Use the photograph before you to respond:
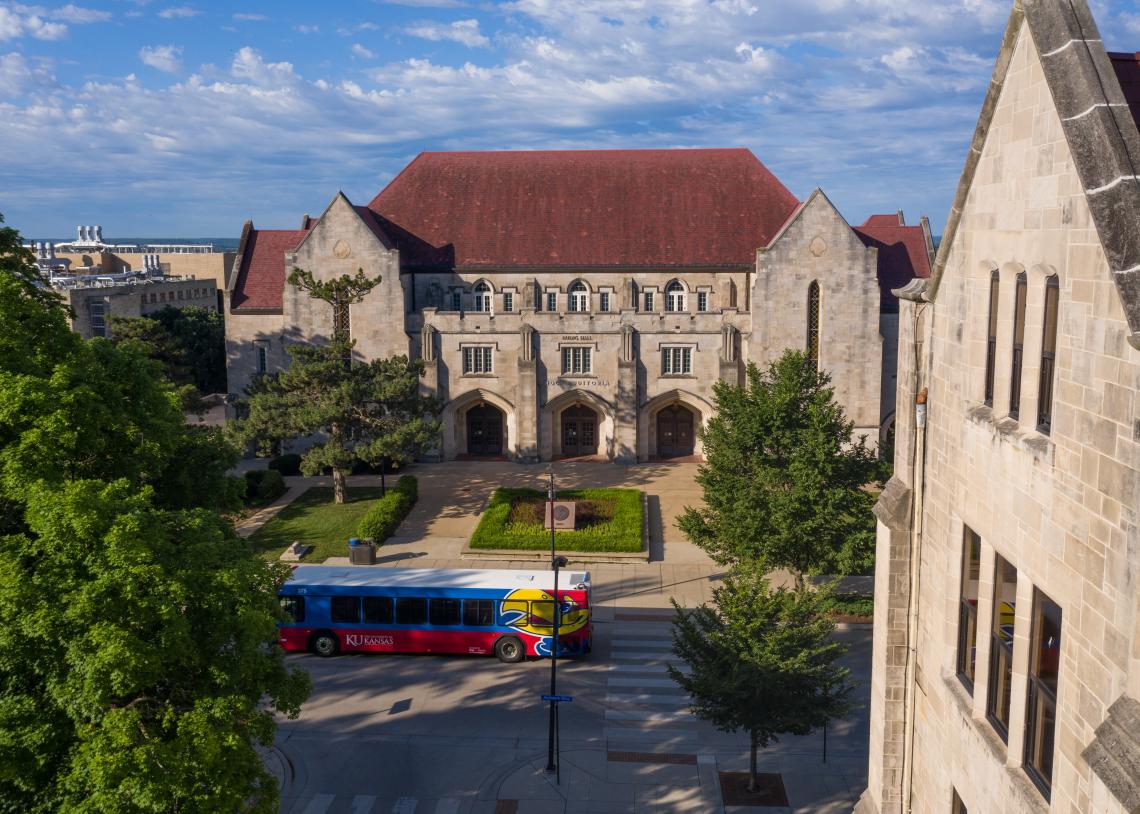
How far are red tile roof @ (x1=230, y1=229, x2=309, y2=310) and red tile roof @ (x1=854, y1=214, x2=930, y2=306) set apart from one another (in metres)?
29.6

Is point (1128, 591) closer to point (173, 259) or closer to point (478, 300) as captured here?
point (478, 300)

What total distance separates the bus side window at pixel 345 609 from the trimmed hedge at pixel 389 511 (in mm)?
8517

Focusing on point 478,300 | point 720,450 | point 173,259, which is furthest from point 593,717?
point 173,259

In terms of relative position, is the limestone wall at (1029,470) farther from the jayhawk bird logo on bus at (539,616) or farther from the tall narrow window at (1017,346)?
the jayhawk bird logo on bus at (539,616)

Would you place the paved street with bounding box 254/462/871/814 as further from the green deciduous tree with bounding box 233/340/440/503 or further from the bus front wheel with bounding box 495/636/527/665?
the green deciduous tree with bounding box 233/340/440/503

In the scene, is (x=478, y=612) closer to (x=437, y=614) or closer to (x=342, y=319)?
(x=437, y=614)

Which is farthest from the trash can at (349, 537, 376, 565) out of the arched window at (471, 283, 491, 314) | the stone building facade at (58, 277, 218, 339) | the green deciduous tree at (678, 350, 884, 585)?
the stone building facade at (58, 277, 218, 339)

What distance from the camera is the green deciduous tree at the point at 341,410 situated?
3981 centimetres

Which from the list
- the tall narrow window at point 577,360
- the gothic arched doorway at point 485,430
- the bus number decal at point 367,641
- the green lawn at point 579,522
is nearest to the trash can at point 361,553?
the green lawn at point 579,522

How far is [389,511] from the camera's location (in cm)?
3900

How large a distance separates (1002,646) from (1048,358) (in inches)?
136

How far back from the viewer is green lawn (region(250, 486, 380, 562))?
36.5 metres

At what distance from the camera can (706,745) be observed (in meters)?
23.2

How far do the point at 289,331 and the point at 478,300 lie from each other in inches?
390
